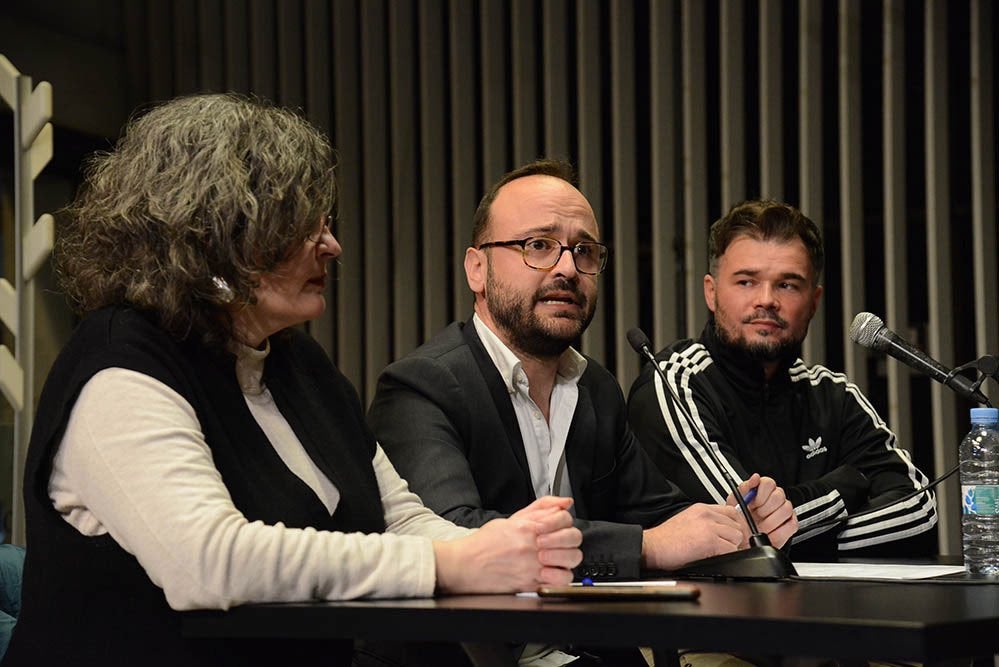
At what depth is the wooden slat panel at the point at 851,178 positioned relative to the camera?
4.16 metres

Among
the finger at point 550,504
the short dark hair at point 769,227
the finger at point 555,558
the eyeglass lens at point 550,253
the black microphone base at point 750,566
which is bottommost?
the black microphone base at point 750,566

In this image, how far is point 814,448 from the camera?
2.97 m

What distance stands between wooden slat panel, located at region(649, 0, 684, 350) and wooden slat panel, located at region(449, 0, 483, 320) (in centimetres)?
69

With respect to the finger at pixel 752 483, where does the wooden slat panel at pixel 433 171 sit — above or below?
above

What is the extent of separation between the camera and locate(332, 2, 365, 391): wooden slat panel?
485cm

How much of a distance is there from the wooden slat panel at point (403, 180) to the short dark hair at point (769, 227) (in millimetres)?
1842

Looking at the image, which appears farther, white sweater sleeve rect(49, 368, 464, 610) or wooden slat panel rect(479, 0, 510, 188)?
wooden slat panel rect(479, 0, 510, 188)

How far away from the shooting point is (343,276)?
15.9 feet

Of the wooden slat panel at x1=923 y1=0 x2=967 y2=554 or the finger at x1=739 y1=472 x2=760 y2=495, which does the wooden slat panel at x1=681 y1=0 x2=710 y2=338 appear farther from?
the finger at x1=739 y1=472 x2=760 y2=495

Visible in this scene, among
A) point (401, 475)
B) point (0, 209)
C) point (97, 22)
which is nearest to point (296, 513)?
point (401, 475)

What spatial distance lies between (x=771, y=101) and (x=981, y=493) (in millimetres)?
2602

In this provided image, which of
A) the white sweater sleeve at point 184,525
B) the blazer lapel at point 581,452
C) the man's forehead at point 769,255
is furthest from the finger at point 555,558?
the man's forehead at point 769,255

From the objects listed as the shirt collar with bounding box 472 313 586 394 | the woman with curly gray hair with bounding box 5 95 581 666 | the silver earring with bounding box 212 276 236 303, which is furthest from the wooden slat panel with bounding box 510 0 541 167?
the silver earring with bounding box 212 276 236 303

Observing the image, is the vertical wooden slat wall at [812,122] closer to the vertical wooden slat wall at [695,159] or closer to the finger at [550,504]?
the vertical wooden slat wall at [695,159]
